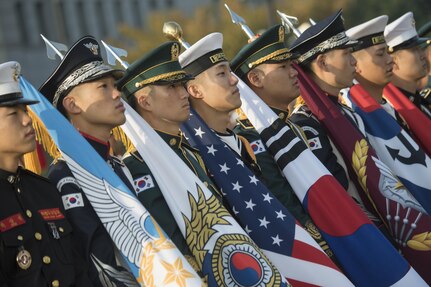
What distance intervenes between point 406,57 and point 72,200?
14.8ft

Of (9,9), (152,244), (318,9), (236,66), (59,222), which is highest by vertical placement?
(9,9)

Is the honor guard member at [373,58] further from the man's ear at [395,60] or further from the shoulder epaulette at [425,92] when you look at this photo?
the shoulder epaulette at [425,92]

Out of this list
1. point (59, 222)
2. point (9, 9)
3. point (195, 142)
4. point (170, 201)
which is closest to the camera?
point (59, 222)

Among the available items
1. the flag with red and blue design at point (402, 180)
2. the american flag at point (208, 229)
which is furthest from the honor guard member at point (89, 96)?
the flag with red and blue design at point (402, 180)

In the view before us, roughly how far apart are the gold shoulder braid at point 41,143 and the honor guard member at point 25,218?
1.12 ft

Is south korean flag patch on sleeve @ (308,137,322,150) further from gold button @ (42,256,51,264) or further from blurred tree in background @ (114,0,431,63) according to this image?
blurred tree in background @ (114,0,431,63)

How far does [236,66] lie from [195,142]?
1.11 metres

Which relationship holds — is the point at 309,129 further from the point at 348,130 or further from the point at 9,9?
the point at 9,9

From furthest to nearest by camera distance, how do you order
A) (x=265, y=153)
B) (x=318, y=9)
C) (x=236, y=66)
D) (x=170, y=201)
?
A: (x=318, y=9) < (x=236, y=66) < (x=265, y=153) < (x=170, y=201)

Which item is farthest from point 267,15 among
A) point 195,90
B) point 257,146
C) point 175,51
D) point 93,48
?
point 93,48

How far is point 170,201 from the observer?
607cm

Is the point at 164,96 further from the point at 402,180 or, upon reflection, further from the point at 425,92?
the point at 425,92

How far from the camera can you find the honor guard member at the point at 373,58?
28.0 feet

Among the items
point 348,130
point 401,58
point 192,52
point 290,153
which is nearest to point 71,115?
Result: point 192,52
